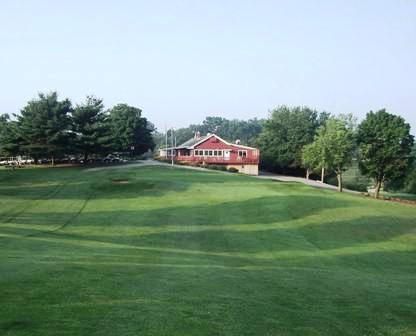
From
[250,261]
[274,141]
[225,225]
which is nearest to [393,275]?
[250,261]

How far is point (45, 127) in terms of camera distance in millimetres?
64000

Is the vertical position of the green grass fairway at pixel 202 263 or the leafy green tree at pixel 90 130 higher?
the leafy green tree at pixel 90 130

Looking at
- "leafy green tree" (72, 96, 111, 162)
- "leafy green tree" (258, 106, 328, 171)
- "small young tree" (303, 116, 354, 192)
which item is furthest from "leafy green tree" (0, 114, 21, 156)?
"leafy green tree" (258, 106, 328, 171)

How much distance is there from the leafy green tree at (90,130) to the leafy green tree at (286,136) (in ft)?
109

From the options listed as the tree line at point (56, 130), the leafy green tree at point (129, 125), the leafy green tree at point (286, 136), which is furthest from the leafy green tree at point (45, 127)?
the leafy green tree at point (286, 136)

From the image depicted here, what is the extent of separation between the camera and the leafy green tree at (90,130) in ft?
221

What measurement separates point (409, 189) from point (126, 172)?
52.3 metres

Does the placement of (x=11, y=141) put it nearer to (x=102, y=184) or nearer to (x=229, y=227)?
(x=102, y=184)

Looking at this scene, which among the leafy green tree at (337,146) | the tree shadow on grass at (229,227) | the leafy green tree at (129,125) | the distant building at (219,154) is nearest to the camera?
the tree shadow on grass at (229,227)

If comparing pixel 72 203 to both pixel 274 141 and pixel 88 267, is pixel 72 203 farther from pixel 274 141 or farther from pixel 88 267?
pixel 274 141

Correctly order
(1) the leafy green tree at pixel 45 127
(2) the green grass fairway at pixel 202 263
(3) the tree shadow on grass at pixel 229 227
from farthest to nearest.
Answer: (1) the leafy green tree at pixel 45 127 < (3) the tree shadow on grass at pixel 229 227 < (2) the green grass fairway at pixel 202 263

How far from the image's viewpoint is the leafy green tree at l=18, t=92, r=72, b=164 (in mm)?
64000

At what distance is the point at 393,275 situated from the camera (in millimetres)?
17906

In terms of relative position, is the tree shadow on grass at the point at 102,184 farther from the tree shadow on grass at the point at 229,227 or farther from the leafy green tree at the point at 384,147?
the leafy green tree at the point at 384,147
